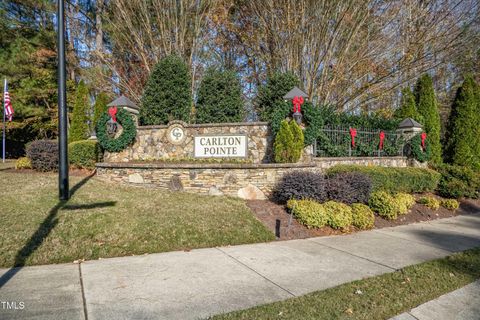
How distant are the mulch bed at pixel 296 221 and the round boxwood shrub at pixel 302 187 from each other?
399 millimetres

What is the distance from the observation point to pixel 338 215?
6.30 metres

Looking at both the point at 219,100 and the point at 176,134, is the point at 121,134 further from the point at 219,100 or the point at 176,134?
the point at 219,100

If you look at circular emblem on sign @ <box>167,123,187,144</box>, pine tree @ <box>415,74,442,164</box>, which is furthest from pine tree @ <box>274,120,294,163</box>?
pine tree @ <box>415,74,442,164</box>

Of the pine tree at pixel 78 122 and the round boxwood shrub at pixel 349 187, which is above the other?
the pine tree at pixel 78 122

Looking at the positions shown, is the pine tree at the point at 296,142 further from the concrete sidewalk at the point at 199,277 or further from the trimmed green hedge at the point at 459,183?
the trimmed green hedge at the point at 459,183

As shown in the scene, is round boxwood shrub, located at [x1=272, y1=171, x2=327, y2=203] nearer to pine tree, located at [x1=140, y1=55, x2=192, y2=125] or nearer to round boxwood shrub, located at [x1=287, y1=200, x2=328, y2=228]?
round boxwood shrub, located at [x1=287, y1=200, x2=328, y2=228]

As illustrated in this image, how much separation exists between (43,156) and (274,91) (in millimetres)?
8494

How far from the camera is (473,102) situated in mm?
13875

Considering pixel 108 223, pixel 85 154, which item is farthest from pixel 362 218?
pixel 85 154

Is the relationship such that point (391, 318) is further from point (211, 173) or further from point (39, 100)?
point (39, 100)

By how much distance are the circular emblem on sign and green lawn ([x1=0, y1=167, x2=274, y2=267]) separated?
2529 mm

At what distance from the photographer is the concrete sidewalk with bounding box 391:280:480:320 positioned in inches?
110

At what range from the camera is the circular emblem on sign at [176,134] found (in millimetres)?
9516

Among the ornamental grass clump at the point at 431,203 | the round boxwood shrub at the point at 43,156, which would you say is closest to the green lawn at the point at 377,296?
the ornamental grass clump at the point at 431,203
